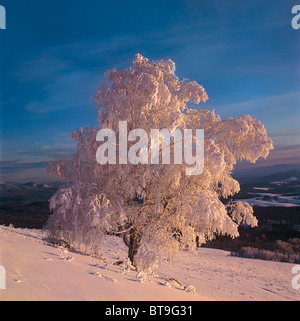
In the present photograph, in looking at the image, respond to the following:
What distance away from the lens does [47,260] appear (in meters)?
5.80

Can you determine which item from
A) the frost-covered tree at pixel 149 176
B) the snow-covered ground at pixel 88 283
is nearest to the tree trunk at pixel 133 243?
the frost-covered tree at pixel 149 176

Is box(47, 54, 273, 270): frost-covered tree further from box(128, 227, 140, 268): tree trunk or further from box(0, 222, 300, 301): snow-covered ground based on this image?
box(0, 222, 300, 301): snow-covered ground

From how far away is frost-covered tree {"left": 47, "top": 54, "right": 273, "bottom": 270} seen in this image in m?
7.83

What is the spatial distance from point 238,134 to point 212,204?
265cm

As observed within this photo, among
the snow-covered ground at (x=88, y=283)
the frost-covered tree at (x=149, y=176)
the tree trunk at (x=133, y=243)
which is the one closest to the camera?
the snow-covered ground at (x=88, y=283)

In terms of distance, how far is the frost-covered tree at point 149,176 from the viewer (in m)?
7.83

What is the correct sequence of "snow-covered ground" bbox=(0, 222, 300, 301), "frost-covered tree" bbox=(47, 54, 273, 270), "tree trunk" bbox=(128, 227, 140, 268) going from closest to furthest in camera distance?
"snow-covered ground" bbox=(0, 222, 300, 301)
"frost-covered tree" bbox=(47, 54, 273, 270)
"tree trunk" bbox=(128, 227, 140, 268)

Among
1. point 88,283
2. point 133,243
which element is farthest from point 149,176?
point 88,283

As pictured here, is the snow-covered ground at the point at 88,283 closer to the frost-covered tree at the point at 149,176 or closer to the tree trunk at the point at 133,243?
the frost-covered tree at the point at 149,176

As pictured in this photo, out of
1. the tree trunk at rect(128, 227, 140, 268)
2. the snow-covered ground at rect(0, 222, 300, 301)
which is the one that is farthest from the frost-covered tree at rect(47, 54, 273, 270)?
the snow-covered ground at rect(0, 222, 300, 301)

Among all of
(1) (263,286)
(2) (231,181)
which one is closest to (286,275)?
(1) (263,286)

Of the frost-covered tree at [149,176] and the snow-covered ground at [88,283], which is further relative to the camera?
the frost-covered tree at [149,176]

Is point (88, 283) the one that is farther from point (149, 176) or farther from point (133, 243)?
point (133, 243)
